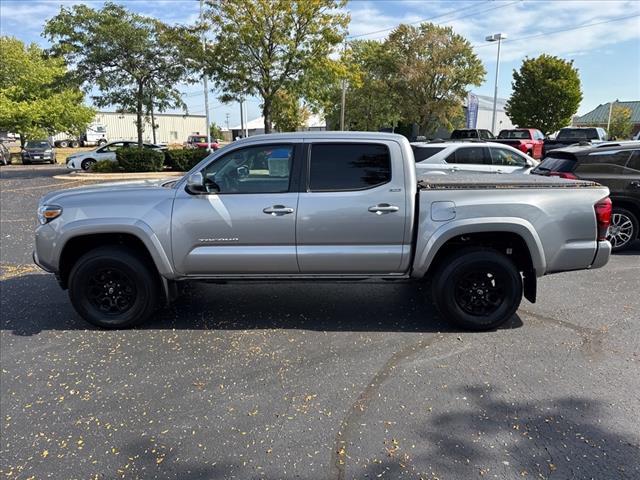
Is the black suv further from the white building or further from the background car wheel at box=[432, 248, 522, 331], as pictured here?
the white building

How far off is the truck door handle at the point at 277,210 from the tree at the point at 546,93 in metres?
37.0

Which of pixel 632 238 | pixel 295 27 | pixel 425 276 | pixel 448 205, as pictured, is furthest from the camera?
pixel 295 27

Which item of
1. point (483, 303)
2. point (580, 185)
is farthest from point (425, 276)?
point (580, 185)

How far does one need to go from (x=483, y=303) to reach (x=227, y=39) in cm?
1580

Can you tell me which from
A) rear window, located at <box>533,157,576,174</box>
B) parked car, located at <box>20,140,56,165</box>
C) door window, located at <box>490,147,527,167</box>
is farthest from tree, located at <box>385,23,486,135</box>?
parked car, located at <box>20,140,56,165</box>

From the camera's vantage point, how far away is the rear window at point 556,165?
26.5 ft

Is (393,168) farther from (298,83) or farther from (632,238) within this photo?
A: (298,83)

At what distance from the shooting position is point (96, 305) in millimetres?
4727

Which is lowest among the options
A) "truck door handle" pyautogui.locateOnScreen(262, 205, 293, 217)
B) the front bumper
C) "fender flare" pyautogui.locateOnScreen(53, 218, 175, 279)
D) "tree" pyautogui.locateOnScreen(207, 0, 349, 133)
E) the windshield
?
the front bumper

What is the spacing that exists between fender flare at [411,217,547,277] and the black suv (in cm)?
401

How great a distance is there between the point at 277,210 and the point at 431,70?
1112 inches

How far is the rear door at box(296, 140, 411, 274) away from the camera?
440 centimetres

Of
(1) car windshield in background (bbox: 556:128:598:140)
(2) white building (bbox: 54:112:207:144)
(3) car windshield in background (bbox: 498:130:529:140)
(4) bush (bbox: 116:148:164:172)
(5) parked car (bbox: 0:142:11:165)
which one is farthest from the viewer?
(2) white building (bbox: 54:112:207:144)

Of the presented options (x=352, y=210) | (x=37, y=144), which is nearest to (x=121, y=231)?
(x=352, y=210)
